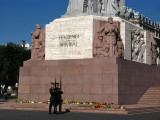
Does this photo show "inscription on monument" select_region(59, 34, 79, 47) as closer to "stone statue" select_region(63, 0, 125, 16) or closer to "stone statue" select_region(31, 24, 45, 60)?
"stone statue" select_region(31, 24, 45, 60)

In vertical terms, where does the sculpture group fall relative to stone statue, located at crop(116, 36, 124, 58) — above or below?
above

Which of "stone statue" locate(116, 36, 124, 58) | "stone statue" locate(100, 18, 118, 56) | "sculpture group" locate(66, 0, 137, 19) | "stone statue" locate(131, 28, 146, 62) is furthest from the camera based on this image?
"stone statue" locate(131, 28, 146, 62)

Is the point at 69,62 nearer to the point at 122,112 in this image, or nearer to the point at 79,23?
the point at 79,23

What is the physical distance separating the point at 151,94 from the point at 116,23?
6215 millimetres

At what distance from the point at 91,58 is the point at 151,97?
588 cm

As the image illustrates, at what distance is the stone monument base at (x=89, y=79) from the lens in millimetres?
22750

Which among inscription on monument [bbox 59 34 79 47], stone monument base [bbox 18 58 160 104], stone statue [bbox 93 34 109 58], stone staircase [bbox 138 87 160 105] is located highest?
inscription on monument [bbox 59 34 79 47]

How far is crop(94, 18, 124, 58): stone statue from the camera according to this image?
23625 mm

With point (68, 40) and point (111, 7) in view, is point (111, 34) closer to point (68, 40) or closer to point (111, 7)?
point (68, 40)

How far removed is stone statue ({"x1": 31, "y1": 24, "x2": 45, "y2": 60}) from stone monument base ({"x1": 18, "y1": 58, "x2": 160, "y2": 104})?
849 mm

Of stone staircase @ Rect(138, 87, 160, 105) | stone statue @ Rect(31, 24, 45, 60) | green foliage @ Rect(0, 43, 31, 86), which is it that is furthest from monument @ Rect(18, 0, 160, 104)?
green foliage @ Rect(0, 43, 31, 86)

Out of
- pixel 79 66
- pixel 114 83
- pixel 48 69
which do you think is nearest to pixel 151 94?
pixel 114 83

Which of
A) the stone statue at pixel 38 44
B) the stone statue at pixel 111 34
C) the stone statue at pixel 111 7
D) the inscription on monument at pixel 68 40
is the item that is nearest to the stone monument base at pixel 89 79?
the stone statue at pixel 38 44

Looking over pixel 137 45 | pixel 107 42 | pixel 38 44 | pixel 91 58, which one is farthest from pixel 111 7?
pixel 38 44
